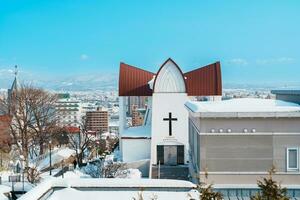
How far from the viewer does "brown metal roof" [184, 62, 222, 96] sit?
84.2 feet

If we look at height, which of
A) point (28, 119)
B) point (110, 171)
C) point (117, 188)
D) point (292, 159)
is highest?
point (28, 119)

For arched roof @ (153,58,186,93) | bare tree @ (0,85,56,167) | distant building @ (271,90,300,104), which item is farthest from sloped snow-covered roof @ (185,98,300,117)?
bare tree @ (0,85,56,167)

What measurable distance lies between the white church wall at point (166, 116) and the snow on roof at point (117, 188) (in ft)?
48.8

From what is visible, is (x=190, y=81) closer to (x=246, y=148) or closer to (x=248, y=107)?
(x=248, y=107)

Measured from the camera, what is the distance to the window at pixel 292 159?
12.0m

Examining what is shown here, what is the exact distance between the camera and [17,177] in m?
16.1

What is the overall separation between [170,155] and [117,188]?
1519 cm

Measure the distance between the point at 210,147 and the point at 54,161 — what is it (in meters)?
17.2

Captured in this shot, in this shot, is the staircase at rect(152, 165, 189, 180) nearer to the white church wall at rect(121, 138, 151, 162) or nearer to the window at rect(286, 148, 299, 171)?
the white church wall at rect(121, 138, 151, 162)

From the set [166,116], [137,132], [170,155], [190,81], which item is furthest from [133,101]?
[170,155]

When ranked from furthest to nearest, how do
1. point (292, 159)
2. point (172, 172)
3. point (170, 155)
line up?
point (170, 155)
point (172, 172)
point (292, 159)

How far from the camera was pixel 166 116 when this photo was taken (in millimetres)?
23281

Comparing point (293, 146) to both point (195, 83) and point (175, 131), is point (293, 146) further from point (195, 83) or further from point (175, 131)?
point (195, 83)

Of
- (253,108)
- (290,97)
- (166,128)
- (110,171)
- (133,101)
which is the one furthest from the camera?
(133,101)
